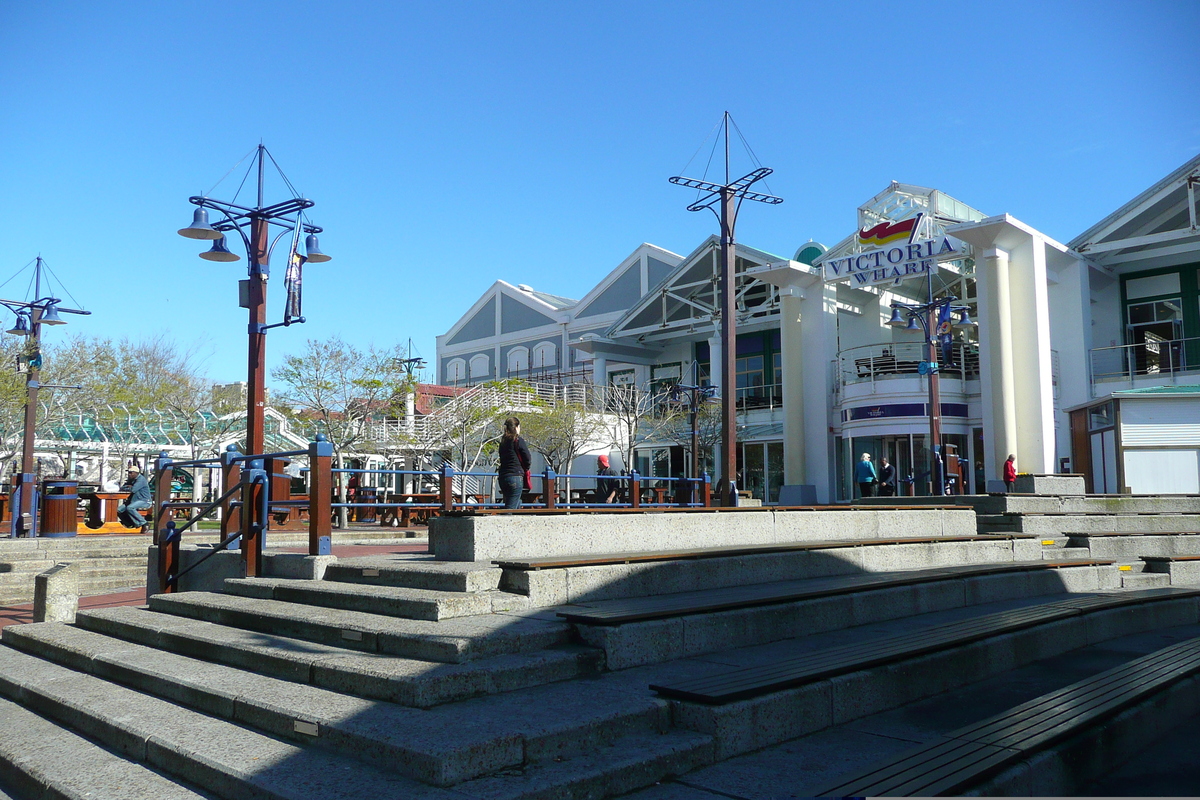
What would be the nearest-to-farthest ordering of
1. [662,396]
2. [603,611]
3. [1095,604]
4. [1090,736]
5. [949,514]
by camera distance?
1. [1090,736]
2. [603,611]
3. [1095,604]
4. [949,514]
5. [662,396]

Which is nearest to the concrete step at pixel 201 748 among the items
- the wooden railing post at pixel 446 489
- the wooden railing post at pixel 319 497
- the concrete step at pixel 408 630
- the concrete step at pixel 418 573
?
the concrete step at pixel 408 630

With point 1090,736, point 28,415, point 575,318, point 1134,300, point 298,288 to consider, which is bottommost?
point 1090,736

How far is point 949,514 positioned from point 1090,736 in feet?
26.6

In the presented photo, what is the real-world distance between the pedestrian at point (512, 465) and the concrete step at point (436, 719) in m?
5.55

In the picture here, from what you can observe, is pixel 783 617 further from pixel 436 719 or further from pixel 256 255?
pixel 256 255

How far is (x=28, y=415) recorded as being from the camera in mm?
20547

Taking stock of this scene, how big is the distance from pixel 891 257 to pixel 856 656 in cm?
2669

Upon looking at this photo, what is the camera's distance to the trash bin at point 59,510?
16.6m

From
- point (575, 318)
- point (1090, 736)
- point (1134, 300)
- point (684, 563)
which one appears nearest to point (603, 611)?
point (684, 563)

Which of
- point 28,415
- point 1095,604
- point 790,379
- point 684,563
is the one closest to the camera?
point 684,563

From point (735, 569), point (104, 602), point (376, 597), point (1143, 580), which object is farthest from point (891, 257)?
point (376, 597)

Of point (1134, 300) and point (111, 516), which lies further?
point (1134, 300)

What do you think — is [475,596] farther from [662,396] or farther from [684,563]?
[662,396]

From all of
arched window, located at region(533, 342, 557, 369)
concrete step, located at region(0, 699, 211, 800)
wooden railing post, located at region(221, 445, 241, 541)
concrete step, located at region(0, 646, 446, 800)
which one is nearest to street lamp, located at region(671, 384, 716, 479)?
wooden railing post, located at region(221, 445, 241, 541)
